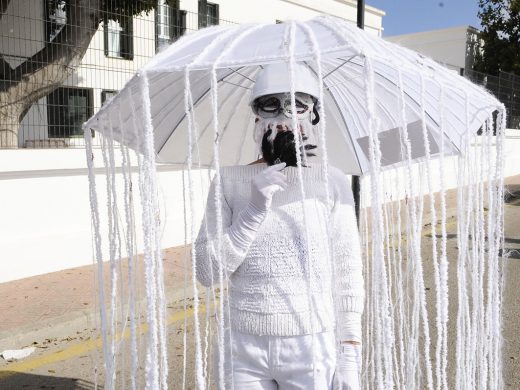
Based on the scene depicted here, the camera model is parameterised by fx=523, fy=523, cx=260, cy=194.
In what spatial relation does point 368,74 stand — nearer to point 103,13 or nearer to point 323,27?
point 323,27

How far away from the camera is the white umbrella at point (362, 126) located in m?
1.47

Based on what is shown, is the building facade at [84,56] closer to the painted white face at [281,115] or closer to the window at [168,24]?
the window at [168,24]

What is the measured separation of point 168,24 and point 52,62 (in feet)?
6.55

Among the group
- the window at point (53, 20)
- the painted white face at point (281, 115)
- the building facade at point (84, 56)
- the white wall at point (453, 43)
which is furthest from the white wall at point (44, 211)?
the white wall at point (453, 43)

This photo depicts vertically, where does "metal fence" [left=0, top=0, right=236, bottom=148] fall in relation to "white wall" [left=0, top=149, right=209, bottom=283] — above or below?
above

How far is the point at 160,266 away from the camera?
1647 mm

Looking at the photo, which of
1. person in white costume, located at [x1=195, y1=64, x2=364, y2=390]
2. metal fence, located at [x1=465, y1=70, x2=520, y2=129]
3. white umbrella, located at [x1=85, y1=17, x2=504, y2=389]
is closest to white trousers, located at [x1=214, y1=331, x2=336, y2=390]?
person in white costume, located at [x1=195, y1=64, x2=364, y2=390]

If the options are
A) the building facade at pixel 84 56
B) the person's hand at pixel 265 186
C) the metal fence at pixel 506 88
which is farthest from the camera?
the metal fence at pixel 506 88

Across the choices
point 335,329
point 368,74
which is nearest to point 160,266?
point 335,329

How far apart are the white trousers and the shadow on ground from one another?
7.08 ft

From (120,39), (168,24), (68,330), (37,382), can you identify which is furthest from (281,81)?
(120,39)

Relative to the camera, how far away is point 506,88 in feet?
46.8

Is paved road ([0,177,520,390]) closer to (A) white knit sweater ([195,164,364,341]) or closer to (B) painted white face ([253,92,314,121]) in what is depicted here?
(A) white knit sweater ([195,164,364,341])

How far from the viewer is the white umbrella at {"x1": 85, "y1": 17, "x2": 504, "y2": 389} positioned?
1.47 metres
